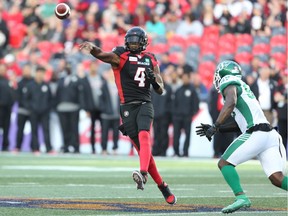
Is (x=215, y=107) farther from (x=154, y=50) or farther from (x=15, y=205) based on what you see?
(x=15, y=205)

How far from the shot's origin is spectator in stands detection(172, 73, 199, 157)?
74.2 feet

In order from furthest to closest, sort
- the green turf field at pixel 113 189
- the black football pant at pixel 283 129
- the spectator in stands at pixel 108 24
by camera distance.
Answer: the spectator in stands at pixel 108 24, the black football pant at pixel 283 129, the green turf field at pixel 113 189

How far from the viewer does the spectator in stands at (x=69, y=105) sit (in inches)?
921

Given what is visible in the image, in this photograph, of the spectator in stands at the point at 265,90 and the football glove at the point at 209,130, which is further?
the spectator in stands at the point at 265,90

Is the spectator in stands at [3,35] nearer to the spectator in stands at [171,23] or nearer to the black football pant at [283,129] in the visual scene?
the spectator in stands at [171,23]

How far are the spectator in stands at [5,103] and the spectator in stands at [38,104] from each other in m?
0.48

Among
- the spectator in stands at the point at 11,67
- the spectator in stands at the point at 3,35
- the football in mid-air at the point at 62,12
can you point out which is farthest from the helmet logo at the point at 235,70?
the spectator in stands at the point at 3,35

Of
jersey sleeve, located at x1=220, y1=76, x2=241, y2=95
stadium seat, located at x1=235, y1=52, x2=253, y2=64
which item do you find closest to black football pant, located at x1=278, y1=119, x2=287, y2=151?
stadium seat, located at x1=235, y1=52, x2=253, y2=64

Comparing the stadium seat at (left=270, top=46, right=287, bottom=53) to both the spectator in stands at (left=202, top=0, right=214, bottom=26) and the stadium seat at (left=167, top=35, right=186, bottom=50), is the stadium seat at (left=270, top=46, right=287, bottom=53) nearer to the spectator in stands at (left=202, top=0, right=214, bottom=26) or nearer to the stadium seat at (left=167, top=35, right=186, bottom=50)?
the spectator in stands at (left=202, top=0, right=214, bottom=26)

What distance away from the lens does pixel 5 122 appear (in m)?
24.1

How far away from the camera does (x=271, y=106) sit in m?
21.4

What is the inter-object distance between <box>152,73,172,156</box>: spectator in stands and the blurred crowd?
0.03 meters

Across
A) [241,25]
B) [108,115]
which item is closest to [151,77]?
[108,115]

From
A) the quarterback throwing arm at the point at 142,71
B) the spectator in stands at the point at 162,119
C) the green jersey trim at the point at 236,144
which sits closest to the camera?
the green jersey trim at the point at 236,144
